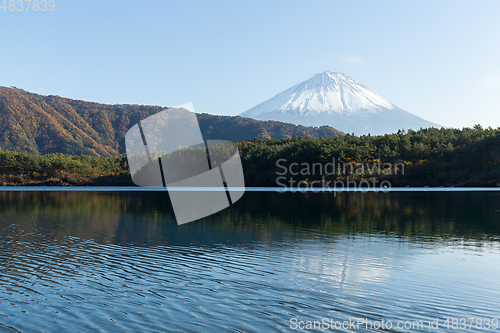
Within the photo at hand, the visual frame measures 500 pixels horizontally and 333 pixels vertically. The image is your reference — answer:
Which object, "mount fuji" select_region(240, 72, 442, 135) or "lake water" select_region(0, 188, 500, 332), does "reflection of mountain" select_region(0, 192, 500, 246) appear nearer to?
"lake water" select_region(0, 188, 500, 332)

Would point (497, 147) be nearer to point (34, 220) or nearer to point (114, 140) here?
point (34, 220)

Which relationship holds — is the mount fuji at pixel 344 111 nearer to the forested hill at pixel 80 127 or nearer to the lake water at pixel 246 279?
the forested hill at pixel 80 127

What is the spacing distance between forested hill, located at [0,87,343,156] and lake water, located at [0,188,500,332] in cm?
9819

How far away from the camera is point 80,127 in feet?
454

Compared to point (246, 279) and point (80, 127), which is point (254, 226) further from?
point (80, 127)

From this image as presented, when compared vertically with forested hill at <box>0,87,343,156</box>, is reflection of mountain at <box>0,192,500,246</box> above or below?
below

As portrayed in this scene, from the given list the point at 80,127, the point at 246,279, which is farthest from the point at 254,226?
the point at 80,127

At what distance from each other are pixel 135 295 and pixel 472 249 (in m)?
9.56

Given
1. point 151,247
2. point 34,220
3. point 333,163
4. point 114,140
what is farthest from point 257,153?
point 114,140

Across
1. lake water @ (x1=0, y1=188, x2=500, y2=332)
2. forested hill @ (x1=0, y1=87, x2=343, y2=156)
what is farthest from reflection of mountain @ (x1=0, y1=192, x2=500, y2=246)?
forested hill @ (x1=0, y1=87, x2=343, y2=156)

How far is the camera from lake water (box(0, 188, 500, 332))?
6336mm

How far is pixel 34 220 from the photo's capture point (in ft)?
62.5

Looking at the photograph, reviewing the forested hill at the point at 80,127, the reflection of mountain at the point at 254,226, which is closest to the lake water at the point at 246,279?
the reflection of mountain at the point at 254,226

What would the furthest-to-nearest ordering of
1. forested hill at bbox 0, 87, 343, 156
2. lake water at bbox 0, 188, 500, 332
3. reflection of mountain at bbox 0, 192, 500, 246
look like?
forested hill at bbox 0, 87, 343, 156 < reflection of mountain at bbox 0, 192, 500, 246 < lake water at bbox 0, 188, 500, 332
